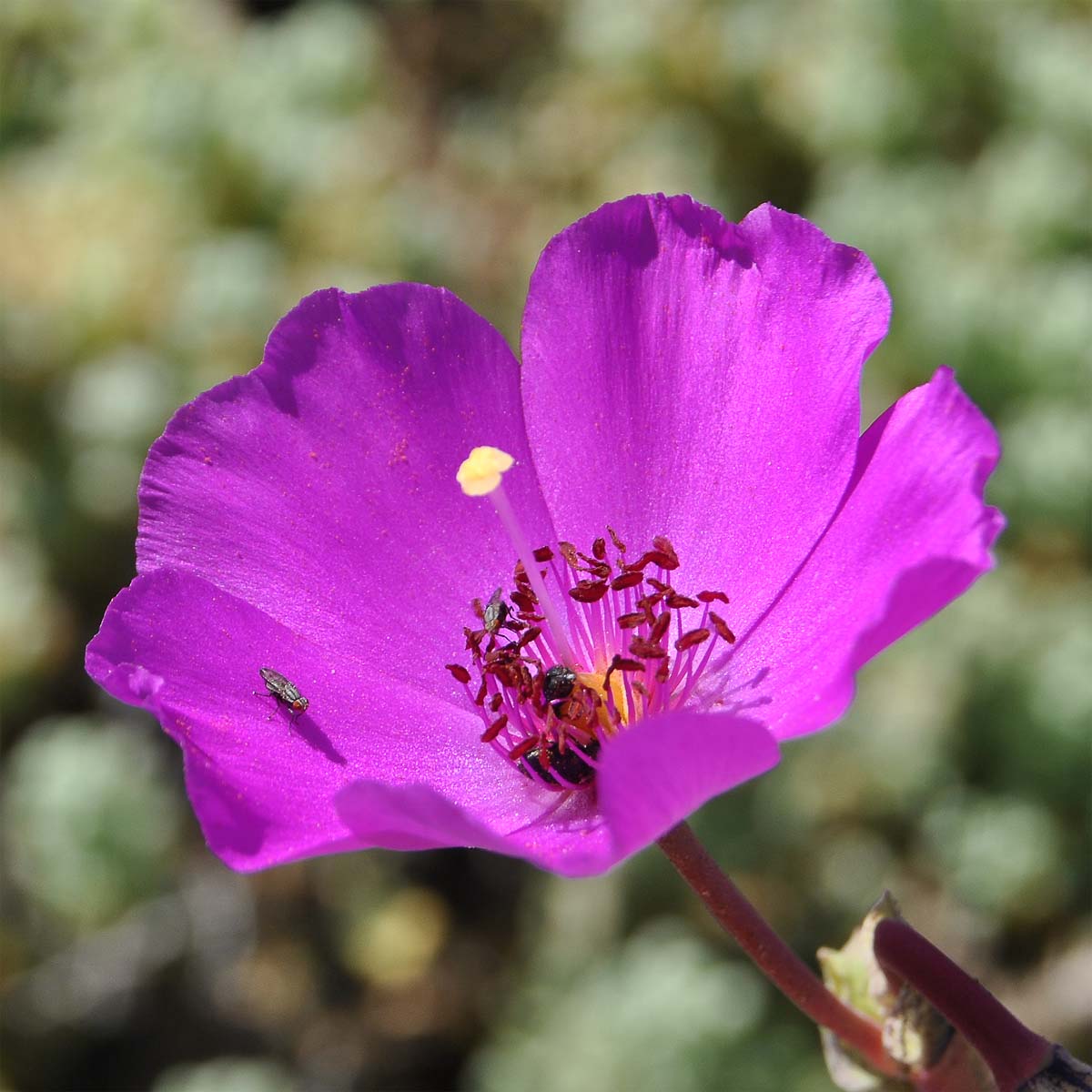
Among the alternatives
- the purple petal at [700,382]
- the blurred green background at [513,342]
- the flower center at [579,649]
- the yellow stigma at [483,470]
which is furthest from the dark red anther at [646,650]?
the blurred green background at [513,342]

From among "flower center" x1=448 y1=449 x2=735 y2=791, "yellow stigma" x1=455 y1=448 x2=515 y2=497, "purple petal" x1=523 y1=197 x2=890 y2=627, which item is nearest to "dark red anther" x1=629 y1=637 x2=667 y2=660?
"flower center" x1=448 y1=449 x2=735 y2=791

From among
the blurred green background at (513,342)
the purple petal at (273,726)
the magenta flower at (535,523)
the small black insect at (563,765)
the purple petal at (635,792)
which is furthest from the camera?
the blurred green background at (513,342)

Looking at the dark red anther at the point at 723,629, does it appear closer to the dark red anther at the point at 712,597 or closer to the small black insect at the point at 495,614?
the dark red anther at the point at 712,597

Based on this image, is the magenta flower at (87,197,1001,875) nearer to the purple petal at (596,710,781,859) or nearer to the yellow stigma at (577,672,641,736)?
the yellow stigma at (577,672,641,736)

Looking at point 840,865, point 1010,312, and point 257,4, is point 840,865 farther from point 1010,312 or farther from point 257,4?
point 257,4

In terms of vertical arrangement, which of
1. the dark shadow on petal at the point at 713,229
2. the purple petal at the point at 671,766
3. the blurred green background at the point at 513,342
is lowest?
the blurred green background at the point at 513,342

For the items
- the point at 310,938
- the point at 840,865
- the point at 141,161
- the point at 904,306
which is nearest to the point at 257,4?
the point at 141,161

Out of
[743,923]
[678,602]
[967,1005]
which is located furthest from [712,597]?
[967,1005]
